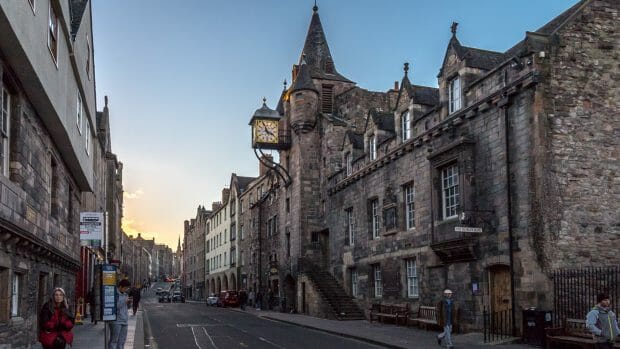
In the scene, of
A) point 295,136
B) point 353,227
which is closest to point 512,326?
point 353,227

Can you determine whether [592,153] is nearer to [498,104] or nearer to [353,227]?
[498,104]

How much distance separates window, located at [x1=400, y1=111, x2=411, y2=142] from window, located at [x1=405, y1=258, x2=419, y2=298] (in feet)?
15.7

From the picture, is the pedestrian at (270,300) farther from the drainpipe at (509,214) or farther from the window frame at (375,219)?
the drainpipe at (509,214)

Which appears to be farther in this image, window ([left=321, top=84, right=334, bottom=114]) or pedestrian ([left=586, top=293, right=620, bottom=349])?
window ([left=321, top=84, right=334, bottom=114])

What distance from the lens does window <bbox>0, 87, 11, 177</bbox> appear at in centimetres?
1088

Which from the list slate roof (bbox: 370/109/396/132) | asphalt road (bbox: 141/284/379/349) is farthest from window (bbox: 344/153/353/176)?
asphalt road (bbox: 141/284/379/349)

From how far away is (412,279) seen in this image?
82.5ft

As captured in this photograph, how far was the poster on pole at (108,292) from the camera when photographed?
12.2 meters

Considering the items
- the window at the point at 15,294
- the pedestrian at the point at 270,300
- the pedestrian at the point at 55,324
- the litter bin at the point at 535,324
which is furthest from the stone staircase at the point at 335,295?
the pedestrian at the point at 55,324

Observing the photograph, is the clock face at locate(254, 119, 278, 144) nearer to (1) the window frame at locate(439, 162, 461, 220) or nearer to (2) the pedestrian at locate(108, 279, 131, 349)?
(1) the window frame at locate(439, 162, 461, 220)

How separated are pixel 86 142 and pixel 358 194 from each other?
1299 centimetres

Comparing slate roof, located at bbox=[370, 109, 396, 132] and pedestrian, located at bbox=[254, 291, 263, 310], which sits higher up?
slate roof, located at bbox=[370, 109, 396, 132]

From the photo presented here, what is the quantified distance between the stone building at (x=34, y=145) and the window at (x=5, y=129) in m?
0.02

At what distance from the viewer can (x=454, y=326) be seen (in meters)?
21.1
